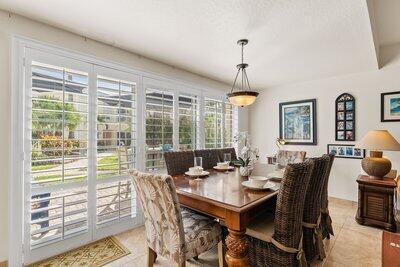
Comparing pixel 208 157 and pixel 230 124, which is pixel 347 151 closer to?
pixel 230 124

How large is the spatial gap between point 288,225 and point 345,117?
3.05 m

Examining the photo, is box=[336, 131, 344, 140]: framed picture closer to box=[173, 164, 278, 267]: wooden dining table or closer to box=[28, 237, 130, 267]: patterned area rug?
box=[173, 164, 278, 267]: wooden dining table

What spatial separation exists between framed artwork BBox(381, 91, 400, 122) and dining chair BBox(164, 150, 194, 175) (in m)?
3.07

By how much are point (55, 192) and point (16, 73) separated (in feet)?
3.83

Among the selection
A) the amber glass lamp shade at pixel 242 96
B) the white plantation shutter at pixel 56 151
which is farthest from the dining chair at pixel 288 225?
the white plantation shutter at pixel 56 151

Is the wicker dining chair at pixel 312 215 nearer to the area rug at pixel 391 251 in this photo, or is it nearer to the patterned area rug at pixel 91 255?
the area rug at pixel 391 251

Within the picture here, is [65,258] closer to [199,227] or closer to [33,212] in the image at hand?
[33,212]

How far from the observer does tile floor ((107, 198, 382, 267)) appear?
6.58 ft

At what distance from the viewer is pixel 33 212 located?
197 centimetres

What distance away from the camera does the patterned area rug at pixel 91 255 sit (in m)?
2.02

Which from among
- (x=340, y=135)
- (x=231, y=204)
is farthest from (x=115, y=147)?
(x=340, y=135)

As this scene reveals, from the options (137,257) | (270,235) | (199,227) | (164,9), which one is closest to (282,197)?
(270,235)

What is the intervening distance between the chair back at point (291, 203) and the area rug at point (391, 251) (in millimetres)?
→ 828

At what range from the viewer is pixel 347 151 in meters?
3.65
